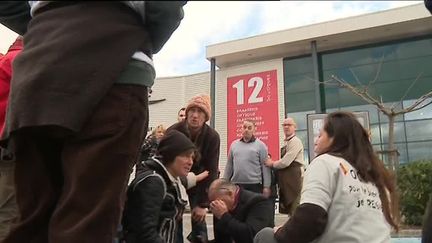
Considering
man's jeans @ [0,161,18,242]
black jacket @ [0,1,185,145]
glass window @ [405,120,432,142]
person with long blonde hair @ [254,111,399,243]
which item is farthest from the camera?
glass window @ [405,120,432,142]

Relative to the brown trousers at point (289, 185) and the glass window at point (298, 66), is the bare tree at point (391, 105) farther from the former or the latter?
the glass window at point (298, 66)

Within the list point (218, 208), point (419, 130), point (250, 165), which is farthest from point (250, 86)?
point (218, 208)

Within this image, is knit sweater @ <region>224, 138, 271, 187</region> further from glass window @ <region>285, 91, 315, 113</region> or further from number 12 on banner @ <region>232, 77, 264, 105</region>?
glass window @ <region>285, 91, 315, 113</region>

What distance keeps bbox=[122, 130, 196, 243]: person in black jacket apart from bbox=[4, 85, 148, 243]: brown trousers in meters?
1.08

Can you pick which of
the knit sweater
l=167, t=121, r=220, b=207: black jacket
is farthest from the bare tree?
l=167, t=121, r=220, b=207: black jacket

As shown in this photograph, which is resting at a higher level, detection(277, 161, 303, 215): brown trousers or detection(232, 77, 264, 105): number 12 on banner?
detection(232, 77, 264, 105): number 12 on banner

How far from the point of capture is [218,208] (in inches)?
112

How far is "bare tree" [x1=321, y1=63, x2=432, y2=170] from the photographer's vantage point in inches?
232

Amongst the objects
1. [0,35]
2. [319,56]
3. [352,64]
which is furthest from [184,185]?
[319,56]

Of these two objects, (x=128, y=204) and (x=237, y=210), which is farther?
(x=237, y=210)

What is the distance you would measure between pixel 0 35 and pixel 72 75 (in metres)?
2.93

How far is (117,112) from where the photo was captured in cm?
97

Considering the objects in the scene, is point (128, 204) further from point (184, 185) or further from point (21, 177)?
point (21, 177)

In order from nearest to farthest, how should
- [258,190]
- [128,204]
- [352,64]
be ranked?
1. [128,204]
2. [258,190]
3. [352,64]
